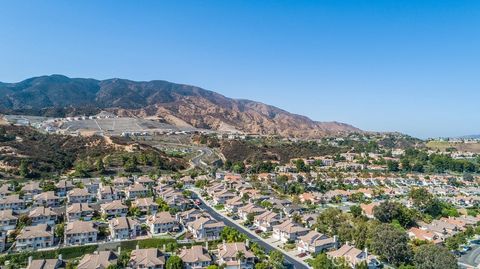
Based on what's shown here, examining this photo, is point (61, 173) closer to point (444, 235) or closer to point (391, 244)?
point (391, 244)

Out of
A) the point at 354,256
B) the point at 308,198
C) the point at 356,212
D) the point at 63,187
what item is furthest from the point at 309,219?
the point at 63,187

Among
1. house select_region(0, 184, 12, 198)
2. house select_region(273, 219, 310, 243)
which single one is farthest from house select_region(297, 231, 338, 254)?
house select_region(0, 184, 12, 198)

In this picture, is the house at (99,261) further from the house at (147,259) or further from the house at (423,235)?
the house at (423,235)

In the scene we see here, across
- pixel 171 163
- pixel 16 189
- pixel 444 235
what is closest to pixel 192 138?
pixel 171 163

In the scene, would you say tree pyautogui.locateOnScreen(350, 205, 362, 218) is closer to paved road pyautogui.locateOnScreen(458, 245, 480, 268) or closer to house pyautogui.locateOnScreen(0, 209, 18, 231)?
paved road pyautogui.locateOnScreen(458, 245, 480, 268)

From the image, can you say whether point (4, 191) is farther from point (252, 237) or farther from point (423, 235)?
point (423, 235)
